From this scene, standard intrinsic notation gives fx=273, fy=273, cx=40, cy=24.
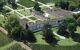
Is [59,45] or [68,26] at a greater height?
[68,26]

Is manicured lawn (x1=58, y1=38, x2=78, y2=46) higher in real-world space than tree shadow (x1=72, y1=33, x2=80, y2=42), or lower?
lower

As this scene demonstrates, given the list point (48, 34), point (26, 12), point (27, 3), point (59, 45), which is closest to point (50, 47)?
point (59, 45)

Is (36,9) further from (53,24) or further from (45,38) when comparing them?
(45,38)

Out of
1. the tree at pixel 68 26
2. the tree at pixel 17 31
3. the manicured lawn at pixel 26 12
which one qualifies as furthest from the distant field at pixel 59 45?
the manicured lawn at pixel 26 12

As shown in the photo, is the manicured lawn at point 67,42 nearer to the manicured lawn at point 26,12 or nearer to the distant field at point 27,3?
the manicured lawn at point 26,12

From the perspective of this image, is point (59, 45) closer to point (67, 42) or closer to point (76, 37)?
point (67, 42)

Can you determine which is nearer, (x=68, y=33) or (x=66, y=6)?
(x=68, y=33)

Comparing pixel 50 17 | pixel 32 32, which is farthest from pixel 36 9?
pixel 32 32

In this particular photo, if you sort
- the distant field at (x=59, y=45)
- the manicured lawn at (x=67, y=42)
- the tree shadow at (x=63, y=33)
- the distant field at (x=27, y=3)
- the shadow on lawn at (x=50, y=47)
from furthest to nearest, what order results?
the distant field at (x=27, y=3)
the tree shadow at (x=63, y=33)
the manicured lawn at (x=67, y=42)
the distant field at (x=59, y=45)
the shadow on lawn at (x=50, y=47)

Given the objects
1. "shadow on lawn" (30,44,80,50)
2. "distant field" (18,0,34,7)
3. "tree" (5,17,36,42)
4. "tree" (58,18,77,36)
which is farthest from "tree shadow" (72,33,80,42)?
"distant field" (18,0,34,7)

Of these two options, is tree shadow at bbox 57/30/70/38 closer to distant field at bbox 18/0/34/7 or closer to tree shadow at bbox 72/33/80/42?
tree shadow at bbox 72/33/80/42

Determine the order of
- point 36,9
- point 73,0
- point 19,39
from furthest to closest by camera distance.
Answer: point 73,0
point 36,9
point 19,39
